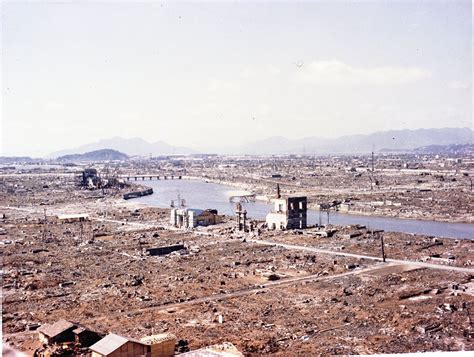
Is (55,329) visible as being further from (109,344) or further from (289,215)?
(289,215)

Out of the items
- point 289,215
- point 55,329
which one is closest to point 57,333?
point 55,329

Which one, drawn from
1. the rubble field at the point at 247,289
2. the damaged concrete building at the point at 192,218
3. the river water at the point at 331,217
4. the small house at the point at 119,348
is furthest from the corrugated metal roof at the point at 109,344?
the river water at the point at 331,217

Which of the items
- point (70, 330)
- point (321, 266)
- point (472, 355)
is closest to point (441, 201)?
point (321, 266)

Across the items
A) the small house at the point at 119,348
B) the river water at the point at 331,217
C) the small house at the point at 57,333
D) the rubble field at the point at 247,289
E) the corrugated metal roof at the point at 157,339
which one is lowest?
the river water at the point at 331,217

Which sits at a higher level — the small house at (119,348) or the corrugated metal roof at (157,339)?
the small house at (119,348)

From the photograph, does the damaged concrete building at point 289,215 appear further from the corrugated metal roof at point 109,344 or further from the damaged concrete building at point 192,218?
the corrugated metal roof at point 109,344

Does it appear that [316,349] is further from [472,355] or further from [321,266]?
[321,266]

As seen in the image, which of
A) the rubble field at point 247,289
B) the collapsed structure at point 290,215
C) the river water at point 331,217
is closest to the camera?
the rubble field at point 247,289
